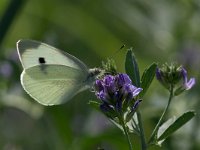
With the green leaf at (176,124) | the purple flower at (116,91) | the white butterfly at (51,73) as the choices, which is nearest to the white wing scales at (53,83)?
the white butterfly at (51,73)

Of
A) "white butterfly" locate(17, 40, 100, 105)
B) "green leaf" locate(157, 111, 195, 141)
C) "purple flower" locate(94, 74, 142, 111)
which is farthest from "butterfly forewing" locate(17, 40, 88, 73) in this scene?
"green leaf" locate(157, 111, 195, 141)

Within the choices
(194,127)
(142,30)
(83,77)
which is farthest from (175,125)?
(142,30)

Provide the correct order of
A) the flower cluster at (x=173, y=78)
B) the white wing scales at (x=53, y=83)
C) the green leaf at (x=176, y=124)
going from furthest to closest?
the white wing scales at (x=53, y=83)
the flower cluster at (x=173, y=78)
the green leaf at (x=176, y=124)

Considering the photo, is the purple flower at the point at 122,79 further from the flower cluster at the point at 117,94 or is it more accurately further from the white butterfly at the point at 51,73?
the white butterfly at the point at 51,73

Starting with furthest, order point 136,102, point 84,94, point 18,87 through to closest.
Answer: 1. point 84,94
2. point 18,87
3. point 136,102

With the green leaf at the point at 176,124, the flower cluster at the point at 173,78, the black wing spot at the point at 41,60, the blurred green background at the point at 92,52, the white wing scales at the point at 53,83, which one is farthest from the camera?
the blurred green background at the point at 92,52

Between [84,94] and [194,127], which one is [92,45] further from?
[194,127]

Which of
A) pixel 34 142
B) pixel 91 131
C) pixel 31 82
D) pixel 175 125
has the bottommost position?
pixel 34 142

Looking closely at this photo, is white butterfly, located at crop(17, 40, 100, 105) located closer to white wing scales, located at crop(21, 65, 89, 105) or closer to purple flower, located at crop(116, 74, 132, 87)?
white wing scales, located at crop(21, 65, 89, 105)

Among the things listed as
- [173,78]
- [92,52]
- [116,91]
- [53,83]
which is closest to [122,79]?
[116,91]
